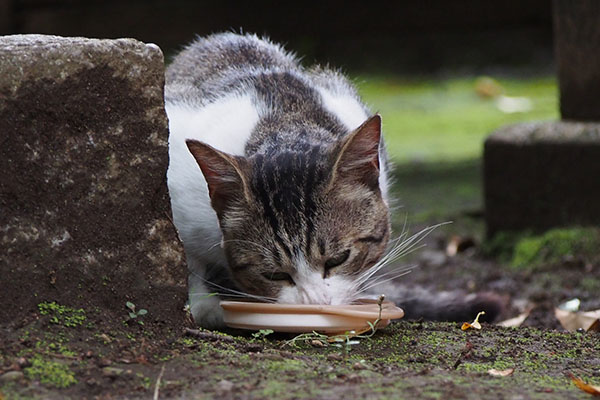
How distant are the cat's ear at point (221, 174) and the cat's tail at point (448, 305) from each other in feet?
3.08

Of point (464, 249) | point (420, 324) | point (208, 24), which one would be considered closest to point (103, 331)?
point (420, 324)

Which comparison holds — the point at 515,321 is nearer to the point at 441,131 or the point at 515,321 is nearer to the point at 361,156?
the point at 361,156

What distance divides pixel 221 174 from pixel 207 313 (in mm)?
510

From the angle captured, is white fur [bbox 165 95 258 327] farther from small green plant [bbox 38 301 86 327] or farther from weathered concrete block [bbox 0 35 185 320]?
small green plant [bbox 38 301 86 327]

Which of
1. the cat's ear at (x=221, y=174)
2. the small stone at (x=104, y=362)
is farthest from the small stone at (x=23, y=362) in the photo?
the cat's ear at (x=221, y=174)

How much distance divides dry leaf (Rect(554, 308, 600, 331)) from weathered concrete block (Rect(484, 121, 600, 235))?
1446 millimetres

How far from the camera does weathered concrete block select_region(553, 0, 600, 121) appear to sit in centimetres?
482

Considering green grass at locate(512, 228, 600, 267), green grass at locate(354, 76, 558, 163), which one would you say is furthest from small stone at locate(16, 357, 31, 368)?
green grass at locate(354, 76, 558, 163)

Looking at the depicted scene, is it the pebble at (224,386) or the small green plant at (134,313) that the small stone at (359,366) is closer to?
the pebble at (224,386)

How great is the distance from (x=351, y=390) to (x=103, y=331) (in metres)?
0.68

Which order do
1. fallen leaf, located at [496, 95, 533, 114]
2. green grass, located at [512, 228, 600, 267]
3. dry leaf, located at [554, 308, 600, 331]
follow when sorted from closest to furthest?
dry leaf, located at [554, 308, 600, 331] → green grass, located at [512, 228, 600, 267] → fallen leaf, located at [496, 95, 533, 114]

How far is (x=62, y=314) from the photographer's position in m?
2.30

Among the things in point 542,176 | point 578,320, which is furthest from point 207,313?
point 542,176

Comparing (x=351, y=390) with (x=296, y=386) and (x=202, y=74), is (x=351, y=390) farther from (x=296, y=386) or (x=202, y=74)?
(x=202, y=74)
